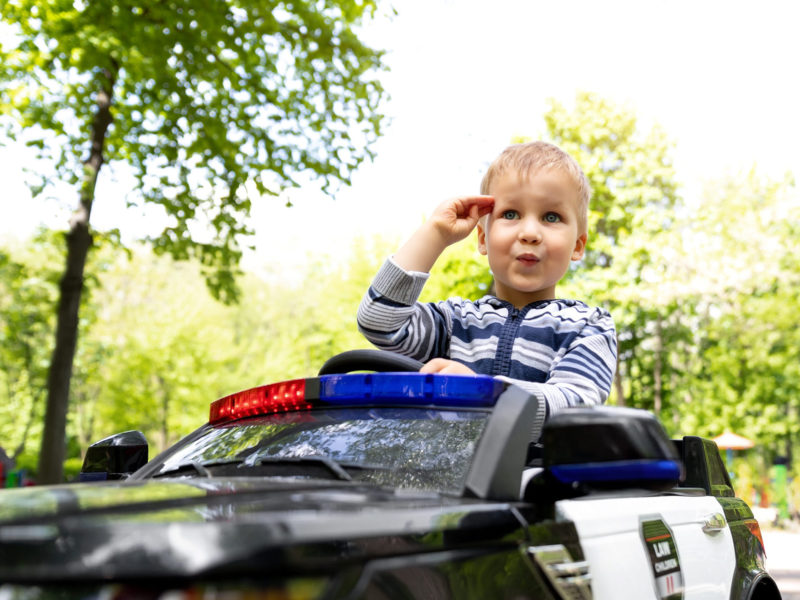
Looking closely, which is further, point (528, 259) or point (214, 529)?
point (528, 259)

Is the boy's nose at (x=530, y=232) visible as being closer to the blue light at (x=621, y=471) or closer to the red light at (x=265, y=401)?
the red light at (x=265, y=401)

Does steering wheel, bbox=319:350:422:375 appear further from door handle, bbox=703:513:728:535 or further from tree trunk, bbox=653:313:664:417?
tree trunk, bbox=653:313:664:417

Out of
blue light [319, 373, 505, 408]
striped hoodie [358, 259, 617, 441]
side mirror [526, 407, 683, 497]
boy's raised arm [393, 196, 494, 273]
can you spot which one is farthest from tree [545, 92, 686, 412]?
side mirror [526, 407, 683, 497]

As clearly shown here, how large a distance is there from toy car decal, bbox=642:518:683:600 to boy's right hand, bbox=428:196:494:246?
3.61ft

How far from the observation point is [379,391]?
2.12 m

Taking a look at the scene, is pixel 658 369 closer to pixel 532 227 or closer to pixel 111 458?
pixel 532 227

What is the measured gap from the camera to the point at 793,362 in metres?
31.7

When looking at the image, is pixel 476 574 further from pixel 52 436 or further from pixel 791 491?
pixel 791 491

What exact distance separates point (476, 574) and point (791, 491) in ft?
94.8

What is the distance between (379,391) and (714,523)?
48.4 inches

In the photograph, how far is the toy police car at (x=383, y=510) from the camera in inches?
43.9

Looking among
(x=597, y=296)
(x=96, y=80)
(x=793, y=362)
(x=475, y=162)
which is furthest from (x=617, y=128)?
(x=96, y=80)

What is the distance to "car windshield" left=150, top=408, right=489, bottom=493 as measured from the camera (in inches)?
74.1

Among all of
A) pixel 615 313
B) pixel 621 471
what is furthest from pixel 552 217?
pixel 615 313
